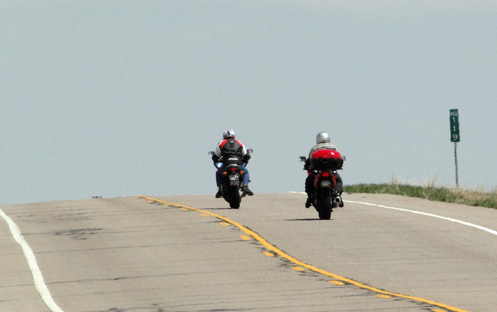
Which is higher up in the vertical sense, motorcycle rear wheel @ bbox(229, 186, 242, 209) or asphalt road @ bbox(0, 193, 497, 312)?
motorcycle rear wheel @ bbox(229, 186, 242, 209)

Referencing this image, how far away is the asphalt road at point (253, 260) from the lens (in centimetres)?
1388

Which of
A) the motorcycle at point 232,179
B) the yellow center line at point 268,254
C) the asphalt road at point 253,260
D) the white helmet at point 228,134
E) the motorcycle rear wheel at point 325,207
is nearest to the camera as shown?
the asphalt road at point 253,260

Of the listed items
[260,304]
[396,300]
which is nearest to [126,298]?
[260,304]

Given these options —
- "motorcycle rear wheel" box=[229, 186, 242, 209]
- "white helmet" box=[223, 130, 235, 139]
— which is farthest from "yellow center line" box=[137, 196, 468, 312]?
"white helmet" box=[223, 130, 235, 139]

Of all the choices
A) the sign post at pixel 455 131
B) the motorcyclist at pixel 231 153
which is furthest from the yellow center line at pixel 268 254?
the sign post at pixel 455 131

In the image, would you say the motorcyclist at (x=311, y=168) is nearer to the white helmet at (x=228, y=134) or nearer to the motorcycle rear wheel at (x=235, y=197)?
the motorcycle rear wheel at (x=235, y=197)

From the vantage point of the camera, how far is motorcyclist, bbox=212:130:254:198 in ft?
92.3

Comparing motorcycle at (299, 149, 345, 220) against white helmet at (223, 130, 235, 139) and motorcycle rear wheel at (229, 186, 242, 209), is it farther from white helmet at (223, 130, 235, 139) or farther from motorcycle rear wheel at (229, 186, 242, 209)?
white helmet at (223, 130, 235, 139)

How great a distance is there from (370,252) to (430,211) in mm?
8961

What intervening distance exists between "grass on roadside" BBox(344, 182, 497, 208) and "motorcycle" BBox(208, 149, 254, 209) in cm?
718

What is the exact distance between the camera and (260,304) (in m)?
13.3

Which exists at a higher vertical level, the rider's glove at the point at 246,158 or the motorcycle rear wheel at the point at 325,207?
the rider's glove at the point at 246,158

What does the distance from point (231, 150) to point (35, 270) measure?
11.2 metres

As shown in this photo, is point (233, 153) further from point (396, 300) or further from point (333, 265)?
point (396, 300)
